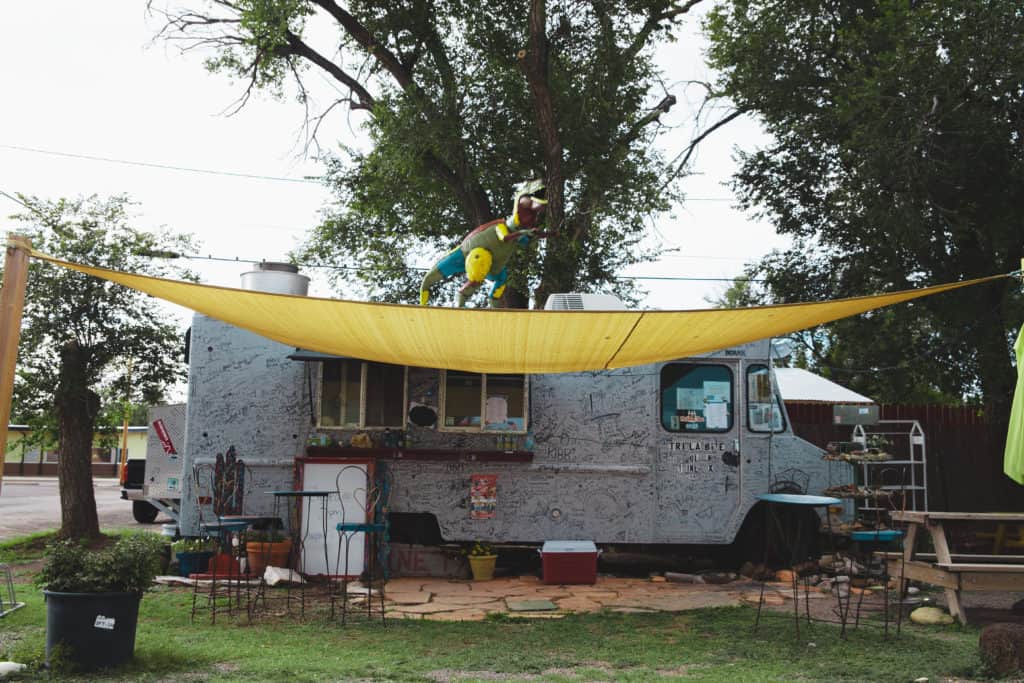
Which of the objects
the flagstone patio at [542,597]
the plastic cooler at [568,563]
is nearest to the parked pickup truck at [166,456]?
the flagstone patio at [542,597]

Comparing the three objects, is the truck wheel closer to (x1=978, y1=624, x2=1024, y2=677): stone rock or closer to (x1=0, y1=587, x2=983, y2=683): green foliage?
(x1=0, y1=587, x2=983, y2=683): green foliage

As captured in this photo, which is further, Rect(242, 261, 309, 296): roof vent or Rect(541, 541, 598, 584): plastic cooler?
Rect(242, 261, 309, 296): roof vent

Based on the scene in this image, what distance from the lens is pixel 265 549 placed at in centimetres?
745

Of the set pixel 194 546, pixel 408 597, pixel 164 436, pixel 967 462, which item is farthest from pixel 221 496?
pixel 967 462

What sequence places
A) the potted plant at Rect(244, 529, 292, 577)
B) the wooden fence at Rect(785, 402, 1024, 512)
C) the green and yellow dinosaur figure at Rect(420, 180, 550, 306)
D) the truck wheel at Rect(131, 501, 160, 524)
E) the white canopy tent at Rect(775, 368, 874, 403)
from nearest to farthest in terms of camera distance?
1. the green and yellow dinosaur figure at Rect(420, 180, 550, 306)
2. the potted plant at Rect(244, 529, 292, 577)
3. the wooden fence at Rect(785, 402, 1024, 512)
4. the white canopy tent at Rect(775, 368, 874, 403)
5. the truck wheel at Rect(131, 501, 160, 524)

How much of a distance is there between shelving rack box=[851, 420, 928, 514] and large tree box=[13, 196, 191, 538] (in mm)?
8198

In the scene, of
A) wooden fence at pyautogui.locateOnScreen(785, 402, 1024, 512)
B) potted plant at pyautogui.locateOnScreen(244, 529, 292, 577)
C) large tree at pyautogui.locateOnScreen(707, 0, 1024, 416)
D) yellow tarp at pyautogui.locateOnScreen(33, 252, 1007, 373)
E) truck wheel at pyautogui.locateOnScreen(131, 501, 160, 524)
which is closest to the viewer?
yellow tarp at pyautogui.locateOnScreen(33, 252, 1007, 373)

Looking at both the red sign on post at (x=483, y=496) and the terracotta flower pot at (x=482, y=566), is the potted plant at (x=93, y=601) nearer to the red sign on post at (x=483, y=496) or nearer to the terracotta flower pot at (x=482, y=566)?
the red sign on post at (x=483, y=496)

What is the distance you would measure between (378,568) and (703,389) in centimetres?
348

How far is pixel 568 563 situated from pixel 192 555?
3.44 meters

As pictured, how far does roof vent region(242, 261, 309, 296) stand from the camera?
7.76m

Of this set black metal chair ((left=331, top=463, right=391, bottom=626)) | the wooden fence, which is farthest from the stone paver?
the wooden fence

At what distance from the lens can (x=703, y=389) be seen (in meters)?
8.07

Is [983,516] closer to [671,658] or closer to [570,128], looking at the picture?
[671,658]
